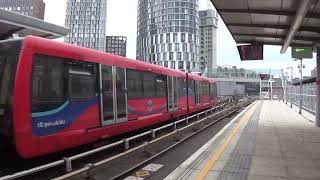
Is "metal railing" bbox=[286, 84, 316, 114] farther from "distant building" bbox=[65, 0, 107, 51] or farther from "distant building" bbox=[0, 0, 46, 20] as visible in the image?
"distant building" bbox=[0, 0, 46, 20]

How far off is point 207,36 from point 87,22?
81187mm

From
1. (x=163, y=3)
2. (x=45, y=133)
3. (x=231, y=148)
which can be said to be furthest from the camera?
(x=163, y=3)

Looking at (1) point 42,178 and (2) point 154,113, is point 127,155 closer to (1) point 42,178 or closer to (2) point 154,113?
(1) point 42,178

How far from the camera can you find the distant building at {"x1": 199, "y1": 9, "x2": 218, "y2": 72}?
399ft

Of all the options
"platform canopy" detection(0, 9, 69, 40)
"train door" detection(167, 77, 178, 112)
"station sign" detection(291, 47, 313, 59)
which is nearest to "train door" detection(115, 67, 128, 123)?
"platform canopy" detection(0, 9, 69, 40)

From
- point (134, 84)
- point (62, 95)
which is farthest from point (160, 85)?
point (62, 95)

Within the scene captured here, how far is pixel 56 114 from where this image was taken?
9.79 m

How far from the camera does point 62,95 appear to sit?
1013cm

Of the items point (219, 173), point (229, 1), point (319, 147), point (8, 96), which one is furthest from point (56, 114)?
point (319, 147)

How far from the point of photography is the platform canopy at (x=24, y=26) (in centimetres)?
1705

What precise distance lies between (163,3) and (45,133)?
75965 millimetres

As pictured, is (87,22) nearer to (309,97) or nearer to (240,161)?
(309,97)

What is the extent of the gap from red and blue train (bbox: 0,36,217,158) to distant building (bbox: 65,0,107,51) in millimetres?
30951

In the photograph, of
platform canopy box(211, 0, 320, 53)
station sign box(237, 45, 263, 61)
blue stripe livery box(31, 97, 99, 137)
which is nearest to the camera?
blue stripe livery box(31, 97, 99, 137)
